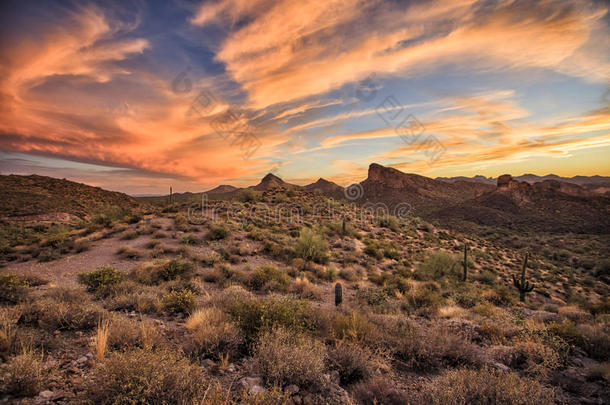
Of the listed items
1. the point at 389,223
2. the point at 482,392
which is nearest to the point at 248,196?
the point at 389,223

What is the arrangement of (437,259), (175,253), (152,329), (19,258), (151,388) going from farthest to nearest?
1. (437,259)
2. (175,253)
3. (19,258)
4. (152,329)
5. (151,388)

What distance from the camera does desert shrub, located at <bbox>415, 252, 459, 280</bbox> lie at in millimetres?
17453

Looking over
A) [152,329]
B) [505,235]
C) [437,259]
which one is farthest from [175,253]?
[505,235]

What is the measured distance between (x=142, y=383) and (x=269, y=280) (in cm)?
804

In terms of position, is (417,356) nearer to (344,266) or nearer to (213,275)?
(213,275)

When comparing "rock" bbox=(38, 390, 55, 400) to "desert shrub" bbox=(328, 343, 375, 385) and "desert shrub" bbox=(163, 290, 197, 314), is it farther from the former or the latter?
"desert shrub" bbox=(328, 343, 375, 385)

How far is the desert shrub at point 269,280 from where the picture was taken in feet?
34.6

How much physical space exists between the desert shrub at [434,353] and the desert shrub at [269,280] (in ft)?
19.8

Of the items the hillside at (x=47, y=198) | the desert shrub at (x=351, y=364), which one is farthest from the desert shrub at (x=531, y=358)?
the hillside at (x=47, y=198)

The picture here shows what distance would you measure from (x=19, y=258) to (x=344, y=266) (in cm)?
1834

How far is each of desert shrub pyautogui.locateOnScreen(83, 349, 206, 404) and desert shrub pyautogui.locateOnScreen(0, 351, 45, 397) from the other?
60 centimetres

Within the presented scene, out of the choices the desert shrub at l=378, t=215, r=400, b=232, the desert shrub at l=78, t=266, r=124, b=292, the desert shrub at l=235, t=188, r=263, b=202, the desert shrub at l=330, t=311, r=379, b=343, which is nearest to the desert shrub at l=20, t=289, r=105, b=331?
the desert shrub at l=78, t=266, r=124, b=292

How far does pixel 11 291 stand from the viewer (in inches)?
277

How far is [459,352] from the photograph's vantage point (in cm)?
523
